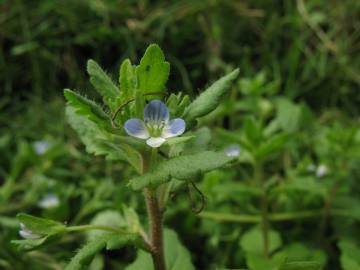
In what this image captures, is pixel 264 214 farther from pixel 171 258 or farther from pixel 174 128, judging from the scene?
pixel 174 128

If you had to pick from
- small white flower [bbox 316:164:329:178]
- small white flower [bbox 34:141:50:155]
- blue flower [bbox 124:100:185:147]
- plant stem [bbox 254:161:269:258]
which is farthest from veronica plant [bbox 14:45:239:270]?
small white flower [bbox 34:141:50:155]

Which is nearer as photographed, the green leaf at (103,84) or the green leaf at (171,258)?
the green leaf at (103,84)

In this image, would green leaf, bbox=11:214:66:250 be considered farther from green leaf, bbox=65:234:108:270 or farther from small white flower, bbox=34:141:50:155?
small white flower, bbox=34:141:50:155

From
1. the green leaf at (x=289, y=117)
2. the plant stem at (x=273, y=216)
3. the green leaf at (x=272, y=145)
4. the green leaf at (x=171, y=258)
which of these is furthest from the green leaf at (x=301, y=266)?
the green leaf at (x=289, y=117)

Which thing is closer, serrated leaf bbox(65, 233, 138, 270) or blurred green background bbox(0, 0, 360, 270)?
serrated leaf bbox(65, 233, 138, 270)

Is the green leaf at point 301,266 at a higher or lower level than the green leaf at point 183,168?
lower

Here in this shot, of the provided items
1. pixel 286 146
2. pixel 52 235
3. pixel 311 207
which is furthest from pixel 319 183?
pixel 52 235

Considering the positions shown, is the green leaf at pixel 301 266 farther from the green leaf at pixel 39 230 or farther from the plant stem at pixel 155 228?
the green leaf at pixel 39 230
